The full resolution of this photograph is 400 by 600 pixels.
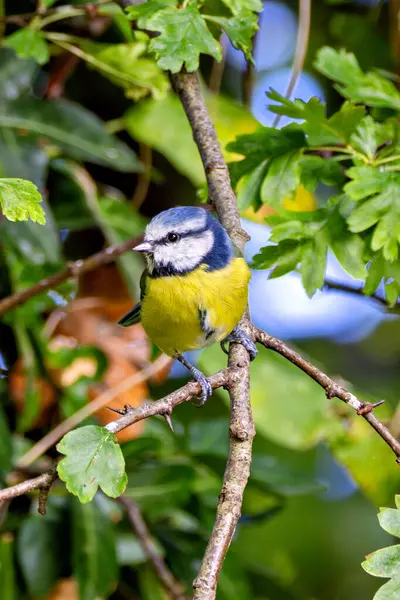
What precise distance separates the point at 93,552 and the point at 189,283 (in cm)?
74

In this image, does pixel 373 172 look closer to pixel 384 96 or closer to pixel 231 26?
pixel 384 96

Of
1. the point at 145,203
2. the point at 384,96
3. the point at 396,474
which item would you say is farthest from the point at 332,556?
the point at 384,96

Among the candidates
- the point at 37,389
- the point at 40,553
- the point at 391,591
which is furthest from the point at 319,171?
the point at 40,553

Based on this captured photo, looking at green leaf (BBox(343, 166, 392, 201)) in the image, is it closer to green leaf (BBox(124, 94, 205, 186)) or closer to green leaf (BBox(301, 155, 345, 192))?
green leaf (BBox(301, 155, 345, 192))

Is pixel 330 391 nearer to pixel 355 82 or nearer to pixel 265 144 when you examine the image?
pixel 265 144

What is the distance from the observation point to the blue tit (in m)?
1.48

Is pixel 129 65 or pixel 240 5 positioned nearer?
pixel 240 5

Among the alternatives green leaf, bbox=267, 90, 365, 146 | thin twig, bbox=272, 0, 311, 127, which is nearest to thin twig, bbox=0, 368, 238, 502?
green leaf, bbox=267, 90, 365, 146

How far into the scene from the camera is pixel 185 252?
63.1 inches

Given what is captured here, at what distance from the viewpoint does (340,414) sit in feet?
7.27

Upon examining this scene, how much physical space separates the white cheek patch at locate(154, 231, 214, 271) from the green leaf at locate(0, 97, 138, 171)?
0.59m

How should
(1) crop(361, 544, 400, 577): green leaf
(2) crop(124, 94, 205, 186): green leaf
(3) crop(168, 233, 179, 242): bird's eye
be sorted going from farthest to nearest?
(2) crop(124, 94, 205, 186): green leaf, (3) crop(168, 233, 179, 242): bird's eye, (1) crop(361, 544, 400, 577): green leaf

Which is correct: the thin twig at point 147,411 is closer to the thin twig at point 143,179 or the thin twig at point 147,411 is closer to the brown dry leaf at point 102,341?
the brown dry leaf at point 102,341

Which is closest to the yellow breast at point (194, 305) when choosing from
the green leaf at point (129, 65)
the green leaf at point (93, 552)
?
the green leaf at point (129, 65)
